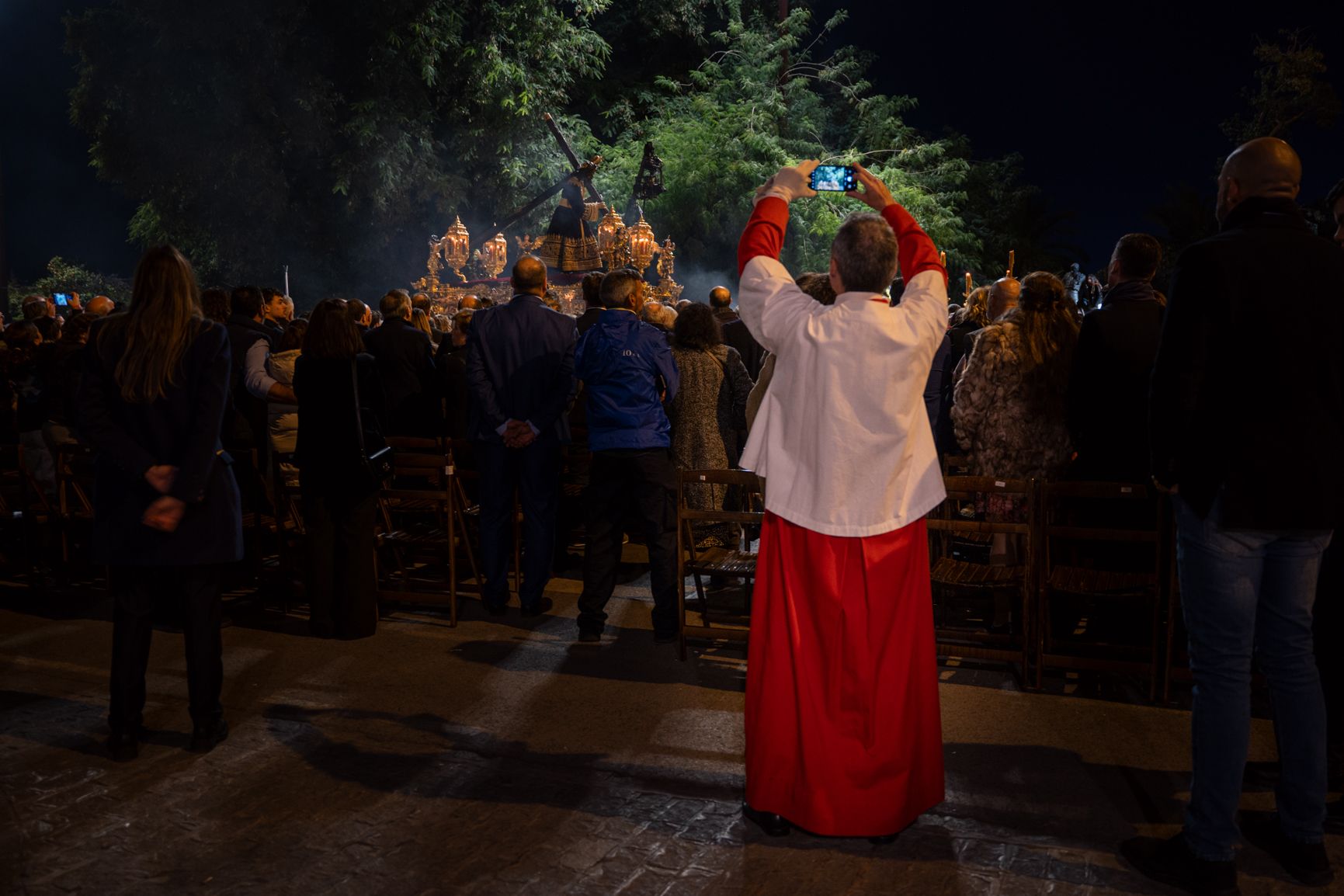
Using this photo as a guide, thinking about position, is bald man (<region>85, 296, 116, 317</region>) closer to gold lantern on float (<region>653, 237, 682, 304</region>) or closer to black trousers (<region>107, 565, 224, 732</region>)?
black trousers (<region>107, 565, 224, 732</region>)

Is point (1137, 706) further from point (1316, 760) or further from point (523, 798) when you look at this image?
point (523, 798)

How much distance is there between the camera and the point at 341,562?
6184 mm

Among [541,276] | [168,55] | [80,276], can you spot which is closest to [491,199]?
[168,55]

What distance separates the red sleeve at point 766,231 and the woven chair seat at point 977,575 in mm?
2096

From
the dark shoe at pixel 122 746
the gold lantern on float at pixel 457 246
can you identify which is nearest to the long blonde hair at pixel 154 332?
the dark shoe at pixel 122 746

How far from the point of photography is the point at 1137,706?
5.01m

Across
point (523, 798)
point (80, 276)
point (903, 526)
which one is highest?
point (80, 276)

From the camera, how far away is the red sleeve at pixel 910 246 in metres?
3.74

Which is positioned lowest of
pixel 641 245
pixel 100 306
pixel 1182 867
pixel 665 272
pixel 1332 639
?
pixel 1182 867

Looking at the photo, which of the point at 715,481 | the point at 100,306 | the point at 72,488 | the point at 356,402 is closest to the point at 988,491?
the point at 715,481

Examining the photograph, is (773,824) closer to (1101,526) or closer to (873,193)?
(873,193)

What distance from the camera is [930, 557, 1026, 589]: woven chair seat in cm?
532

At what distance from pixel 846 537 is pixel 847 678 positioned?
0.46m

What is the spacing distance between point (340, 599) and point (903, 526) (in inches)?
146
